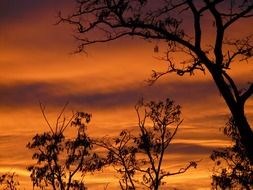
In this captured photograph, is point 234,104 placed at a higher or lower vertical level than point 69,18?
lower

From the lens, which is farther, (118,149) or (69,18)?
(118,149)

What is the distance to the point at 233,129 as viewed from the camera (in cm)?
3108

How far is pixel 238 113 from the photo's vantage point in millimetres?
13719

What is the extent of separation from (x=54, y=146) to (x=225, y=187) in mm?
10371

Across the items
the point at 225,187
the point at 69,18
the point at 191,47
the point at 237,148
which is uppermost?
the point at 69,18

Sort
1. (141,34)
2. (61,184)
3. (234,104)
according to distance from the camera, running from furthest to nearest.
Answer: (61,184) < (141,34) < (234,104)

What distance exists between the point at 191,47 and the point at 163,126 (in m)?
24.0

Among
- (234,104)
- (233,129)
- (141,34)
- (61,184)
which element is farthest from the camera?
(61,184)

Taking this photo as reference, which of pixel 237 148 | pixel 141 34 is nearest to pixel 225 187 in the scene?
pixel 237 148

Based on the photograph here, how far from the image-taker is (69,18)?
15.5m

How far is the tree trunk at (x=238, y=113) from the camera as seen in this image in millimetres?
13547

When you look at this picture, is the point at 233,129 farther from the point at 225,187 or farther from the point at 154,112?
the point at 154,112

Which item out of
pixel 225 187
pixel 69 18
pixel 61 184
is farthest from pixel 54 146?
pixel 69 18

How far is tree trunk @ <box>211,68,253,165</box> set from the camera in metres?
13.5
